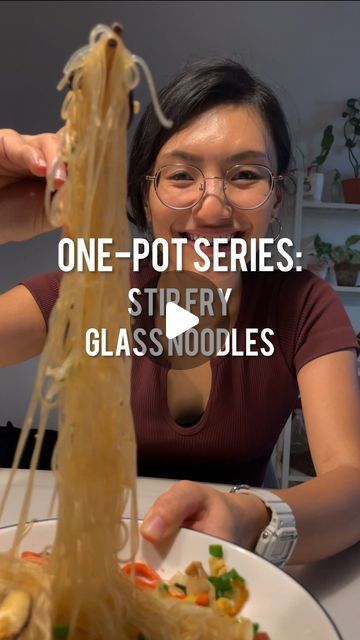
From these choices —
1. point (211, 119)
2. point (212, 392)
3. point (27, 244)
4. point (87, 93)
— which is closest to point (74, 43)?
point (27, 244)

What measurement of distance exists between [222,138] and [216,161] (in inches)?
1.8

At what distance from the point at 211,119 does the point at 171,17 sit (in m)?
1.98

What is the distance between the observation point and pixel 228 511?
66 cm

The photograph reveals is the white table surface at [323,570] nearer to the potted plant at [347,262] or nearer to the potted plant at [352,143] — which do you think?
the potted plant at [347,262]

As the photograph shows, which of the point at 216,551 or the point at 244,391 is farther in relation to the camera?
the point at 244,391

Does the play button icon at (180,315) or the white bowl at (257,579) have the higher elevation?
the play button icon at (180,315)

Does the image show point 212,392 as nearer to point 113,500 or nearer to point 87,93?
point 113,500

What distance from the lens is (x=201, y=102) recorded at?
1.09 metres

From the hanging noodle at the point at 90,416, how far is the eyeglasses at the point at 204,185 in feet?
2.14

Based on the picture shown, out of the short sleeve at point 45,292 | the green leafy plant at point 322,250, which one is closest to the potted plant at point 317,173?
the green leafy plant at point 322,250

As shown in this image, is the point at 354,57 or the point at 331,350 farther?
the point at 354,57

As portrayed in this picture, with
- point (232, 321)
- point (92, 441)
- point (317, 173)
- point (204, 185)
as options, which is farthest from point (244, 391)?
point (317, 173)

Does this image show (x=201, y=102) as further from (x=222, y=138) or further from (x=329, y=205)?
(x=329, y=205)

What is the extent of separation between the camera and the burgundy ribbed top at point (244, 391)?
1096 mm
